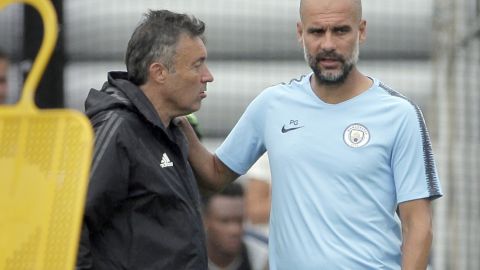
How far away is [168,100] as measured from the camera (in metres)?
4.68

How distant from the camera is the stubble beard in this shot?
15.3ft

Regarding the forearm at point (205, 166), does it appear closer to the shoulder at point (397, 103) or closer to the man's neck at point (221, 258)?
the shoulder at point (397, 103)

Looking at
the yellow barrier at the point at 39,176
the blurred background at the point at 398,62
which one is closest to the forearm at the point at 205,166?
the yellow barrier at the point at 39,176

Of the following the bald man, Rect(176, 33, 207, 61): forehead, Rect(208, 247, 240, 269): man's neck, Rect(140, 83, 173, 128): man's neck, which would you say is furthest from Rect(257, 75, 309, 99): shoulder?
Rect(208, 247, 240, 269): man's neck

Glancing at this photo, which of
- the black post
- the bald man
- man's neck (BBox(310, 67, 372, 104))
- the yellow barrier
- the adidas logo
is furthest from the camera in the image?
the black post

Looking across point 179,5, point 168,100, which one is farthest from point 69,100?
point 168,100

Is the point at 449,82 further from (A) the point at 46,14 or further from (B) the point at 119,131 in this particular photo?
(A) the point at 46,14

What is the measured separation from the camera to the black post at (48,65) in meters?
7.37

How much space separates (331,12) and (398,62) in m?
3.60

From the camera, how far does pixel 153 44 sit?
4.68m

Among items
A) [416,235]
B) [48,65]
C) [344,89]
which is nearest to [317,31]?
[344,89]

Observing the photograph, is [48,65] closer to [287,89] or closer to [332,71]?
[287,89]

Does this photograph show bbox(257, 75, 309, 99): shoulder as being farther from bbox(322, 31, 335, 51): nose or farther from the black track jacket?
the black track jacket

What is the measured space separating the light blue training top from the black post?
287 cm
